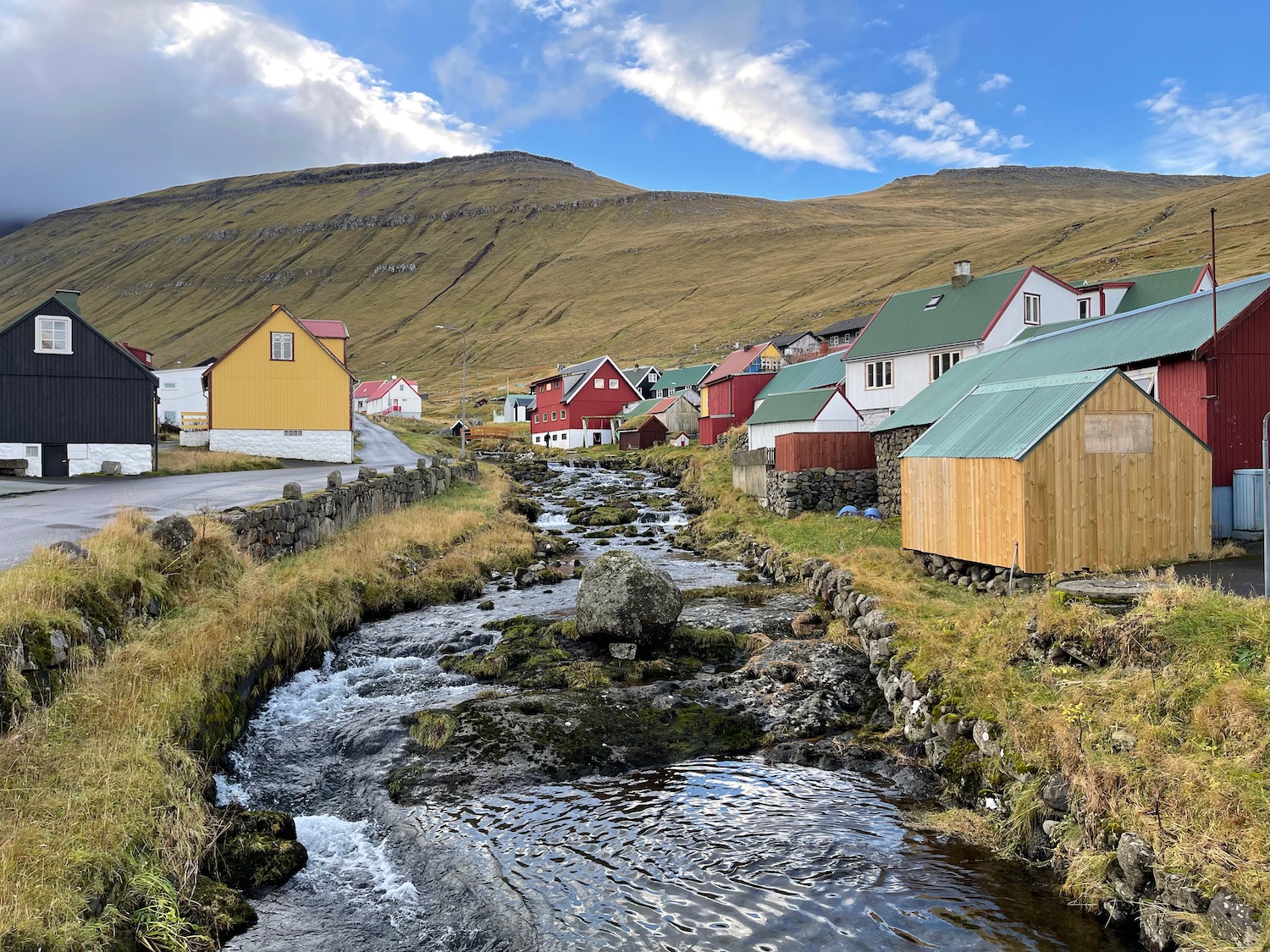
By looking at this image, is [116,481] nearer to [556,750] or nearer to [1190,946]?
[556,750]

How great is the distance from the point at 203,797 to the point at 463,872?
132 inches

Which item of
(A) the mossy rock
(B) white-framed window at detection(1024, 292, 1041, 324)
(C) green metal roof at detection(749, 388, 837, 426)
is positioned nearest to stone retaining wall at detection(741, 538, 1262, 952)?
(A) the mossy rock

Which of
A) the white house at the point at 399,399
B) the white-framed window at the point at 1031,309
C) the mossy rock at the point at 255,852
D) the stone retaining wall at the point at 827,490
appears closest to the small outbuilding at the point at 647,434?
the white-framed window at the point at 1031,309

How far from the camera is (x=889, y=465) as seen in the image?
3119 cm

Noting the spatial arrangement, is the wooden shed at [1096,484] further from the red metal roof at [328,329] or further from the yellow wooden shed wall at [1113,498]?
the red metal roof at [328,329]

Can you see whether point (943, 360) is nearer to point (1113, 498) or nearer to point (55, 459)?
point (1113, 498)

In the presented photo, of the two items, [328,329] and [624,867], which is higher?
[328,329]

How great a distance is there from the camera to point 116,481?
31.7 metres

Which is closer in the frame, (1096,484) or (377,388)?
(1096,484)

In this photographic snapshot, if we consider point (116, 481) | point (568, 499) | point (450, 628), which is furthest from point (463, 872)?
point (568, 499)

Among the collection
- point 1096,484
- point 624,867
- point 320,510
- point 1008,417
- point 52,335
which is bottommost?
point 624,867

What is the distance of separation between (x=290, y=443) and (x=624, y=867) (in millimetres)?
43061

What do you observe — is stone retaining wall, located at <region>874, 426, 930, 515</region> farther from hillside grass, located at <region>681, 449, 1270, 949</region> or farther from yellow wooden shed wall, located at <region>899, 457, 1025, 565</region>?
hillside grass, located at <region>681, 449, 1270, 949</region>

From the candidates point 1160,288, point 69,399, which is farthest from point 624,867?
point 1160,288
